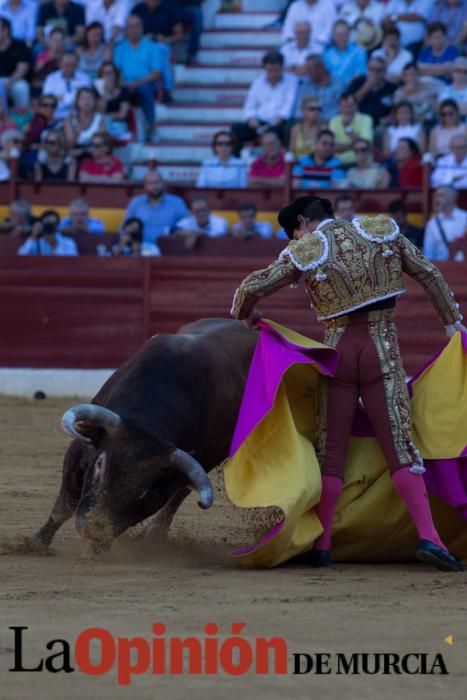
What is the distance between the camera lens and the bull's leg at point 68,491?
14.0 ft

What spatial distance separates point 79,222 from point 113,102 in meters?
1.62

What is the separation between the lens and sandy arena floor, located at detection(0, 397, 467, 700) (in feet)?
9.13

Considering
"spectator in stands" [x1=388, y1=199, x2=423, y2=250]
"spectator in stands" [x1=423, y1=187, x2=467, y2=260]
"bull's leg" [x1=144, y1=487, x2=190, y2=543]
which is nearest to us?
"bull's leg" [x1=144, y1=487, x2=190, y2=543]

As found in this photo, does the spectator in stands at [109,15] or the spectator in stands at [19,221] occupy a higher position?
the spectator in stands at [109,15]

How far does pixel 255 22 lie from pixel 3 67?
2.34 metres

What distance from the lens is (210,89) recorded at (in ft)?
40.0

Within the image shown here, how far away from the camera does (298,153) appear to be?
10.2 metres

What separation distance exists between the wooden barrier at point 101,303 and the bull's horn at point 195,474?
18.1 ft

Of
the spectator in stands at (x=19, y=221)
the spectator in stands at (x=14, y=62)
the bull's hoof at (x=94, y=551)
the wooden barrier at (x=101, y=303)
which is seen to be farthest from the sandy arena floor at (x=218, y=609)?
the spectator in stands at (x=14, y=62)

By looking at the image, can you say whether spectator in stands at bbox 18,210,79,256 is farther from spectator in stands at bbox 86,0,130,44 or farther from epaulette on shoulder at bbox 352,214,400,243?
epaulette on shoulder at bbox 352,214,400,243

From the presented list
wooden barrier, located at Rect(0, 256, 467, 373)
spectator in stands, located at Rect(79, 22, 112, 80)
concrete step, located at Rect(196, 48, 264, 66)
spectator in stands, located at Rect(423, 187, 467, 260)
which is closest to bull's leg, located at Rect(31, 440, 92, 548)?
wooden barrier, located at Rect(0, 256, 467, 373)

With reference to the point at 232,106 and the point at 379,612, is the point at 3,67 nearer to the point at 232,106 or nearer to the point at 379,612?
the point at 232,106

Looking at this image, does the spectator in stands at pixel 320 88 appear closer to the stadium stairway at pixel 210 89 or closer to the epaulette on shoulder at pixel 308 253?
the stadium stairway at pixel 210 89

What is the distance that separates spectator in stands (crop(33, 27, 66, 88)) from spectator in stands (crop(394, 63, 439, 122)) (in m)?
3.02
